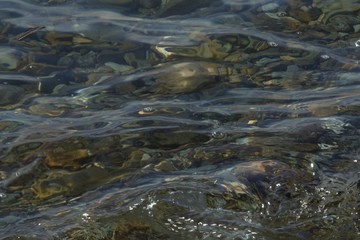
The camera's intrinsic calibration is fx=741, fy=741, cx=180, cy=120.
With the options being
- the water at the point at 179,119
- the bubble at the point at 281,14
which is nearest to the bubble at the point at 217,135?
the water at the point at 179,119

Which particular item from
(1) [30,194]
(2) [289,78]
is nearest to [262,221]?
(1) [30,194]

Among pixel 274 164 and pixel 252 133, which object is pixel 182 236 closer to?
pixel 274 164

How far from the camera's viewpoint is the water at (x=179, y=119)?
3818 mm

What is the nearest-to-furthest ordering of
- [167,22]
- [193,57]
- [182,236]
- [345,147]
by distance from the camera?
[182,236] < [345,147] < [193,57] < [167,22]

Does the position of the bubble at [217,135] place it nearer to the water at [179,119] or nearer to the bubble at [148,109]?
the water at [179,119]

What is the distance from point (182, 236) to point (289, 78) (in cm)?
244

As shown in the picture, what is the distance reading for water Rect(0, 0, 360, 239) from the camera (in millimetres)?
3818

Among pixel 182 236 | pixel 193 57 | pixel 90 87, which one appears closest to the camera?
pixel 182 236

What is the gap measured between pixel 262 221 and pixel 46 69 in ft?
9.30

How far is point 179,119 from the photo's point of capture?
5.03 m

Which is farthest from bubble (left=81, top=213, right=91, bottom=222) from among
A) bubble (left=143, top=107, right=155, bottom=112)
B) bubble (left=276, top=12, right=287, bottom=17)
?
bubble (left=276, top=12, right=287, bottom=17)

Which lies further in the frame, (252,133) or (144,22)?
(144,22)

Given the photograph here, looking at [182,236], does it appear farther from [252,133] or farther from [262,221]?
[252,133]

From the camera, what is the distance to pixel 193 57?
6059 millimetres
